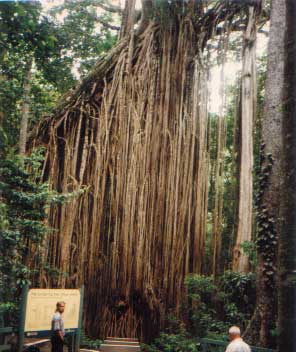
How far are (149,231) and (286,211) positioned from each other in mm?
4101

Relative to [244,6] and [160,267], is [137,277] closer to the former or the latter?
[160,267]

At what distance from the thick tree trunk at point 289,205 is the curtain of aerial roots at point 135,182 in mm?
3637

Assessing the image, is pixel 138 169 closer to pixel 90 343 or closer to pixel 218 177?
pixel 218 177

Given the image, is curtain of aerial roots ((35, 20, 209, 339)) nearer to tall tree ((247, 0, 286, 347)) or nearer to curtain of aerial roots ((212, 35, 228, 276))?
curtain of aerial roots ((212, 35, 228, 276))

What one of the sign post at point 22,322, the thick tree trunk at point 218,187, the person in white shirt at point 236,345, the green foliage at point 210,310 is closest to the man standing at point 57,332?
the sign post at point 22,322

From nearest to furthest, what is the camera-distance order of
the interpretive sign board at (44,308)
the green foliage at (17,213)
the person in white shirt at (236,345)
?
1. the person in white shirt at (236,345)
2. the interpretive sign board at (44,308)
3. the green foliage at (17,213)

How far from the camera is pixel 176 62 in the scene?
7891 millimetres

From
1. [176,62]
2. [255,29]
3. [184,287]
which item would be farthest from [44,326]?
[255,29]

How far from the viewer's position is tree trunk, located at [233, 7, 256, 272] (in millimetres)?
7523

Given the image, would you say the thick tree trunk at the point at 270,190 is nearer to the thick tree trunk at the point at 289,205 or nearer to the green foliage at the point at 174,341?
the green foliage at the point at 174,341

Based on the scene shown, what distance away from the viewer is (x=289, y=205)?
3.01 m

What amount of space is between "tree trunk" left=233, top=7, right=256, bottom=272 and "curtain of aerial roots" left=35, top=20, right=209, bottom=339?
0.77 metres

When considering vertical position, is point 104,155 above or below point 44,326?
above

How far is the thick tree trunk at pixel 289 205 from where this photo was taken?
2.95 m
